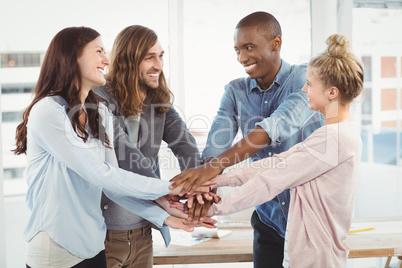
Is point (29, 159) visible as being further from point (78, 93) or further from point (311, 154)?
point (311, 154)

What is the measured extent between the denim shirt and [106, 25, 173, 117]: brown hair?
0.41 meters

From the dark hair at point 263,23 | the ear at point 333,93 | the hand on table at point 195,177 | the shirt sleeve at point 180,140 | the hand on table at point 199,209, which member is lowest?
the hand on table at point 199,209

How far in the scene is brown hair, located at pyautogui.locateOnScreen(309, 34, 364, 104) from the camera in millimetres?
1562

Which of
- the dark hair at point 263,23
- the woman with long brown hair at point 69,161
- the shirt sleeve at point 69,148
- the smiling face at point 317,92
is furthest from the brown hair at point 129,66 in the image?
the smiling face at point 317,92

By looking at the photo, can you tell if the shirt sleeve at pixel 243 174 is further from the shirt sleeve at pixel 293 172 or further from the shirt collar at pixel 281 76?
the shirt collar at pixel 281 76

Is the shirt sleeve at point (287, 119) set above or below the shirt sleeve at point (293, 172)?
above

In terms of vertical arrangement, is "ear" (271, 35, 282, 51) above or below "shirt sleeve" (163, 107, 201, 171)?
above

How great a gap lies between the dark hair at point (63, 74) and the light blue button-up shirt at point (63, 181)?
0.05 meters

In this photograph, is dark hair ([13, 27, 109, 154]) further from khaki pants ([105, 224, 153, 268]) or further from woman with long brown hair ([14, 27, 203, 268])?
khaki pants ([105, 224, 153, 268])

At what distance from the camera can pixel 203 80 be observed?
3.62 metres

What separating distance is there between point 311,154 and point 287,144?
1.16 ft

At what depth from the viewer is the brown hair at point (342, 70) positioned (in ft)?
5.13

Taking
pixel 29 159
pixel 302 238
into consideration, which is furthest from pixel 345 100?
pixel 29 159

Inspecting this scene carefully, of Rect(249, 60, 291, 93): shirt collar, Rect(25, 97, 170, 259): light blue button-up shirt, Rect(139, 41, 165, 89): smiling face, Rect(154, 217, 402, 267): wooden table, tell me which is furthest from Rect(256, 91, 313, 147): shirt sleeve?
Rect(154, 217, 402, 267): wooden table
